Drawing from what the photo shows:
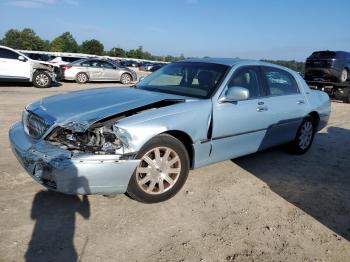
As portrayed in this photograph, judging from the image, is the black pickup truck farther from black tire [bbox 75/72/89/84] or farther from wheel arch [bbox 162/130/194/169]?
wheel arch [bbox 162/130/194/169]

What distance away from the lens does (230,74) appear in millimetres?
4871

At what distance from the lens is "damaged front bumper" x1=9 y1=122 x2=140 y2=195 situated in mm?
3416

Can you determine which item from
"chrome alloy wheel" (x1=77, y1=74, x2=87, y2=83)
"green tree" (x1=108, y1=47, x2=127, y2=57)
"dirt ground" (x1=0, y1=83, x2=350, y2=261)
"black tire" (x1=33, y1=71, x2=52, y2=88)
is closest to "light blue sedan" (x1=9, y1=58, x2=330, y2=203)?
"dirt ground" (x1=0, y1=83, x2=350, y2=261)

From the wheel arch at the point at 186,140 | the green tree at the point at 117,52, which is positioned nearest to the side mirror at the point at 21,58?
the wheel arch at the point at 186,140

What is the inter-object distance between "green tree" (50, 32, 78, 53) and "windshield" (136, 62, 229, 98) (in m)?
114

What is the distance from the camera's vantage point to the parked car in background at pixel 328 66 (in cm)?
1633

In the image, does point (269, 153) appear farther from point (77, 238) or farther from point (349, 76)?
point (349, 76)

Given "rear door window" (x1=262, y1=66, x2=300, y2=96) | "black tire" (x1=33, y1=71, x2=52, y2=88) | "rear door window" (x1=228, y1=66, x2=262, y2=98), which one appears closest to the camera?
"rear door window" (x1=228, y1=66, x2=262, y2=98)

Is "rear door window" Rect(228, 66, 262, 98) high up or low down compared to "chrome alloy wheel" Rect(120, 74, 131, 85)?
up

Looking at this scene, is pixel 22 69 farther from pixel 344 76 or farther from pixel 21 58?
pixel 344 76

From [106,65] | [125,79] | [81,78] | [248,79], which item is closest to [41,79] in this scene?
[81,78]

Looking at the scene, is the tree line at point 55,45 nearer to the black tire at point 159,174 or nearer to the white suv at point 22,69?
the white suv at point 22,69

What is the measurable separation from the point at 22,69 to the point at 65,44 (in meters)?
113

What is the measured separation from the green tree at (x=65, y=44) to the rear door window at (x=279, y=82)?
114m
